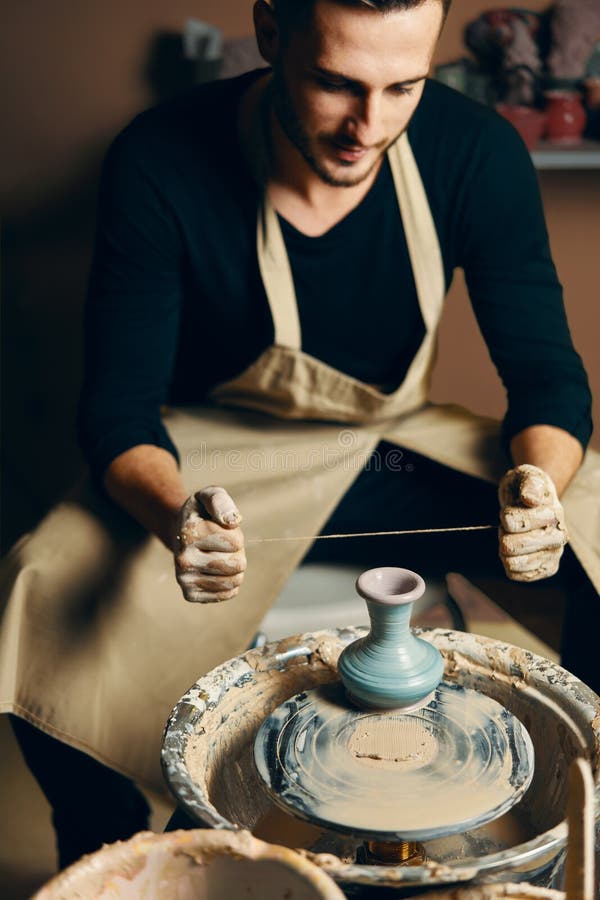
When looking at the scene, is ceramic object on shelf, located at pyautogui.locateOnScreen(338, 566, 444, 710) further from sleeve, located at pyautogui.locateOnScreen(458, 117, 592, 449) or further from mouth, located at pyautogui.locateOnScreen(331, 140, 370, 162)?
mouth, located at pyautogui.locateOnScreen(331, 140, 370, 162)

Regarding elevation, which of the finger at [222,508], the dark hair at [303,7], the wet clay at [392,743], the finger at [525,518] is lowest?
the wet clay at [392,743]

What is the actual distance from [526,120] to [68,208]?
113 cm

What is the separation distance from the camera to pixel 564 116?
235 cm

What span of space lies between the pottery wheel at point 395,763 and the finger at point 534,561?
0.62 ft

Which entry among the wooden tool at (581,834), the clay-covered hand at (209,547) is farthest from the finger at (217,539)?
the wooden tool at (581,834)

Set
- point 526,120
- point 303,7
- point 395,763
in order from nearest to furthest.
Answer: point 395,763, point 303,7, point 526,120

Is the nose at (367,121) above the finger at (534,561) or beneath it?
above

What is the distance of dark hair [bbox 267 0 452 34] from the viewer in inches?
60.2

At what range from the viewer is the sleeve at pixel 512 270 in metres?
1.88

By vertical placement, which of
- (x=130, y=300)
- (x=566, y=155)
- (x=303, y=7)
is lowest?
(x=130, y=300)

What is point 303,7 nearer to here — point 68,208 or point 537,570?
point 537,570

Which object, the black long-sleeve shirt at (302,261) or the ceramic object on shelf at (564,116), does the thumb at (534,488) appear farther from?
the ceramic object on shelf at (564,116)

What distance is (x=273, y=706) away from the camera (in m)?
1.44

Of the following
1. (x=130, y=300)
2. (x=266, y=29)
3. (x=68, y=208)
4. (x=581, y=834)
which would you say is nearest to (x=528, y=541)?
(x=581, y=834)
